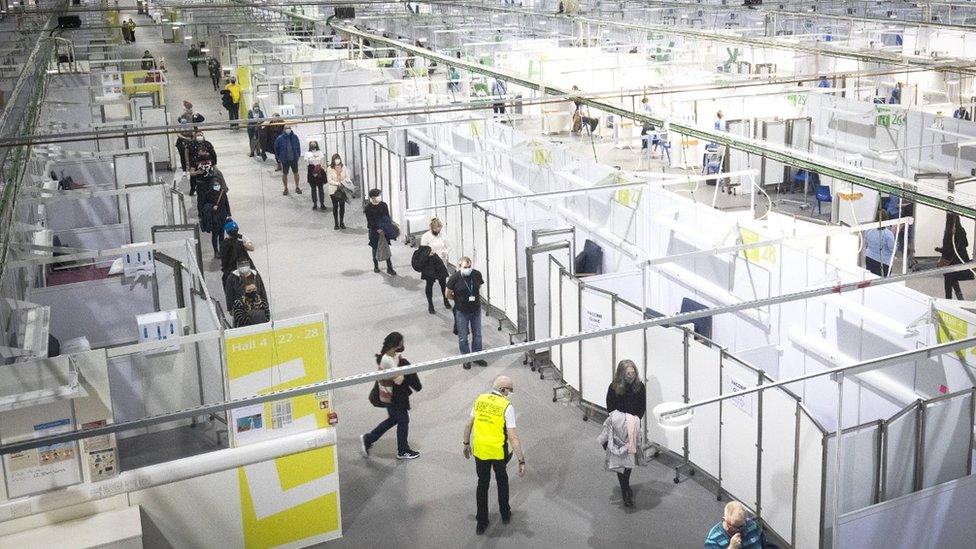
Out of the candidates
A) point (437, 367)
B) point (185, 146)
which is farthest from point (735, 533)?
point (185, 146)

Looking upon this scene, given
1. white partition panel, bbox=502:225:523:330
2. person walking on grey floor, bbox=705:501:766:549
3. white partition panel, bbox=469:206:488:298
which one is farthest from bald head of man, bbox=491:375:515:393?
white partition panel, bbox=469:206:488:298

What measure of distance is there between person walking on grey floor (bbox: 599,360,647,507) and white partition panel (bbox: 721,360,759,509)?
66 cm

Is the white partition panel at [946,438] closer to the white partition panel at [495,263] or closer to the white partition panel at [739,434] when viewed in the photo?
the white partition panel at [739,434]

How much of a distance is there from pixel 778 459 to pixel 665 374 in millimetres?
1429

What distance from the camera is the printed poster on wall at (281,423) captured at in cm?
725

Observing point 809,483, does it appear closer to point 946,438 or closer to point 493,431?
point 946,438

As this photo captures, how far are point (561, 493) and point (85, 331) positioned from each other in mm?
6058

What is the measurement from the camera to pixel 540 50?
19172 mm

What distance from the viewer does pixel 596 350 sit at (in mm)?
9359

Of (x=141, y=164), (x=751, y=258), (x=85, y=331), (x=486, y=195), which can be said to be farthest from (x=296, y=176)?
(x=751, y=258)

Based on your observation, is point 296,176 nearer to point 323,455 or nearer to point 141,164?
point 141,164

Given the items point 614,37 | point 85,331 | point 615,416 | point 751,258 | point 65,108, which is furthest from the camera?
point 614,37

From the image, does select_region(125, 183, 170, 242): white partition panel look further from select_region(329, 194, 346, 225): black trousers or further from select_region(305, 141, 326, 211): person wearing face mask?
select_region(305, 141, 326, 211): person wearing face mask

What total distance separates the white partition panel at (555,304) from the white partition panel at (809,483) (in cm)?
334
